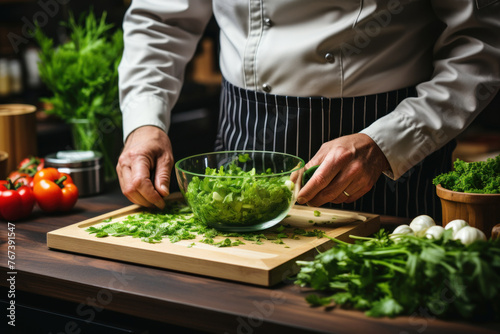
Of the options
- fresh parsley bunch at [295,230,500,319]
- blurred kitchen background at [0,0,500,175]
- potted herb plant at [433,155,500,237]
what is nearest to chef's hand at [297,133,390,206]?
potted herb plant at [433,155,500,237]

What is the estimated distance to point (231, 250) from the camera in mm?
Answer: 1225

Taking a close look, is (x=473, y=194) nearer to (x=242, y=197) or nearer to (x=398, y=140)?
(x=398, y=140)

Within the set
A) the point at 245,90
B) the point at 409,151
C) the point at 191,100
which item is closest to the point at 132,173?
the point at 245,90

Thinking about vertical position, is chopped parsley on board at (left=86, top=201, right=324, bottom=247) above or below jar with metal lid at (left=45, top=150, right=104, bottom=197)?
below

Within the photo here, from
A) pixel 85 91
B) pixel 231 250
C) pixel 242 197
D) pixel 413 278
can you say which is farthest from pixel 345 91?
pixel 85 91

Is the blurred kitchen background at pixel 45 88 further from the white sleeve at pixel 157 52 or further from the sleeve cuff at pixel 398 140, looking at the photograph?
the sleeve cuff at pixel 398 140

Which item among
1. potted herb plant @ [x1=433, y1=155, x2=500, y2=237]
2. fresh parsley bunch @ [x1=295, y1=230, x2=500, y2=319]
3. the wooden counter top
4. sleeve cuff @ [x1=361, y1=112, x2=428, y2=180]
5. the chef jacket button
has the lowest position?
the wooden counter top

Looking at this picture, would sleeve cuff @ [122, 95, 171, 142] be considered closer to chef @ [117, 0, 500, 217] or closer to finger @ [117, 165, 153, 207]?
chef @ [117, 0, 500, 217]

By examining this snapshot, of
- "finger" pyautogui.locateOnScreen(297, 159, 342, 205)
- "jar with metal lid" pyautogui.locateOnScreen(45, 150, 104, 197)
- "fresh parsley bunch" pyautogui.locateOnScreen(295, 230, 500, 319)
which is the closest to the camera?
"fresh parsley bunch" pyautogui.locateOnScreen(295, 230, 500, 319)

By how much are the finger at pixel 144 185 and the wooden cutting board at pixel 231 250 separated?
0.40ft

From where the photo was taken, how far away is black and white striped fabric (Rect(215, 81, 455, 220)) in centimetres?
160

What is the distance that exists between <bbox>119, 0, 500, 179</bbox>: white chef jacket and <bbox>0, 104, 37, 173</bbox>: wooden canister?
0.41m

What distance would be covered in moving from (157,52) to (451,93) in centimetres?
86

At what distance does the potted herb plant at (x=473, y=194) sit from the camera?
121 cm
